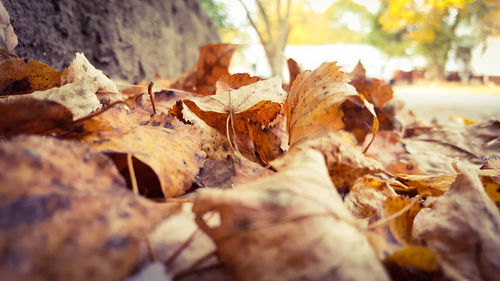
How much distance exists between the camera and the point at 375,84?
2.93 feet

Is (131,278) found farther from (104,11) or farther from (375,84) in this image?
(104,11)

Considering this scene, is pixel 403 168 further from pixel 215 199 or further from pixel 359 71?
pixel 215 199

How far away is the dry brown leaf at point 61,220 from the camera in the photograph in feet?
0.57

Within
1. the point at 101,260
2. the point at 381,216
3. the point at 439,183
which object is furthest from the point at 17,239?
the point at 439,183

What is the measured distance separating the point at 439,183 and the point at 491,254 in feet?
0.64

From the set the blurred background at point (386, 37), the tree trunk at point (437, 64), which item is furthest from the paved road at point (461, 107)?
the tree trunk at point (437, 64)

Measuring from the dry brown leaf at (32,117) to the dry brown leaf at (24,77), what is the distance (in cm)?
25

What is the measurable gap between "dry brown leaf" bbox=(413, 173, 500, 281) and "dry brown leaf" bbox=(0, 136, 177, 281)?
264mm

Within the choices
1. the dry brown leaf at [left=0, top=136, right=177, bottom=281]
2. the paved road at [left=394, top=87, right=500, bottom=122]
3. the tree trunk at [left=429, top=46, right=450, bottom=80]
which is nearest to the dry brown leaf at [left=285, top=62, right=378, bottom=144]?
the dry brown leaf at [left=0, top=136, right=177, bottom=281]

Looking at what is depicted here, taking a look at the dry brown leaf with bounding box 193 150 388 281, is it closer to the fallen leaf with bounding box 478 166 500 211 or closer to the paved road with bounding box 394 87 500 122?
the fallen leaf with bounding box 478 166 500 211

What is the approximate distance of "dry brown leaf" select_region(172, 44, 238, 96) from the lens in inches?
38.2

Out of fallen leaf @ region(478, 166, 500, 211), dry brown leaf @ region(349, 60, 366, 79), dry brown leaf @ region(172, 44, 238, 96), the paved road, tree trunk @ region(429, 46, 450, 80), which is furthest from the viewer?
tree trunk @ region(429, 46, 450, 80)

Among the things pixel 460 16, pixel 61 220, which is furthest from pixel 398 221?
pixel 460 16

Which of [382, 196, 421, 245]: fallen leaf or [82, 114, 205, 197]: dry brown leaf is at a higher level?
[82, 114, 205, 197]: dry brown leaf
